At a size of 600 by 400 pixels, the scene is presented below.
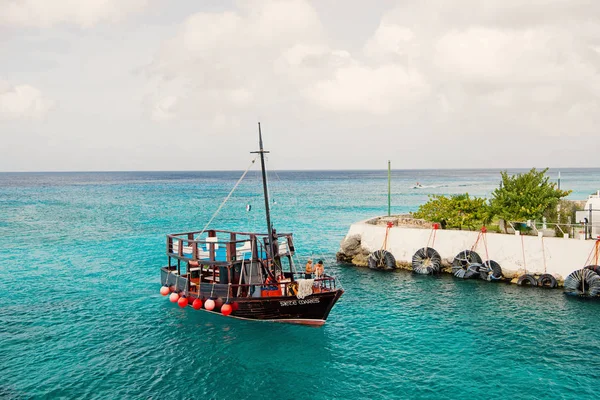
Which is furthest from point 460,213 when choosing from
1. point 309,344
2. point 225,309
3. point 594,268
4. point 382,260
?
point 225,309

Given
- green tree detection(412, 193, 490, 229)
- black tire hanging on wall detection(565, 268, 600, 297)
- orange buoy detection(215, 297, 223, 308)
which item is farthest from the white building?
orange buoy detection(215, 297, 223, 308)

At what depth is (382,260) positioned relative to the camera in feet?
128

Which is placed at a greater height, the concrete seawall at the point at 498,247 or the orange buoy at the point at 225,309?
the concrete seawall at the point at 498,247

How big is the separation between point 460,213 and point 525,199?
5.25m

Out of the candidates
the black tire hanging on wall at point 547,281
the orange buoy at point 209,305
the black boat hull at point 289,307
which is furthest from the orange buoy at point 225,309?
the black tire hanging on wall at point 547,281

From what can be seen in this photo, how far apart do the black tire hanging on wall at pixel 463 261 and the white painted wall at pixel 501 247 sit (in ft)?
1.94

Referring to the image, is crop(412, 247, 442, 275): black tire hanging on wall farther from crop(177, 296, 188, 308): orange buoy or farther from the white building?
crop(177, 296, 188, 308): orange buoy

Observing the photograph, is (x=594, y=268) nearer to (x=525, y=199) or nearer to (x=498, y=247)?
(x=498, y=247)

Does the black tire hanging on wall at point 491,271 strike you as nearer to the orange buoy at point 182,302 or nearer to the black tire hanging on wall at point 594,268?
the black tire hanging on wall at point 594,268

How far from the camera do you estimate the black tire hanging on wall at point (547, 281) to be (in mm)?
31891

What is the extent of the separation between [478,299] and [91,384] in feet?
76.8

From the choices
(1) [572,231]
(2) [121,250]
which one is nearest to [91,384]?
(2) [121,250]

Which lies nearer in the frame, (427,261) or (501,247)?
(501,247)

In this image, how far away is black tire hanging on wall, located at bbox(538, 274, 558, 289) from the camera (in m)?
31.9
